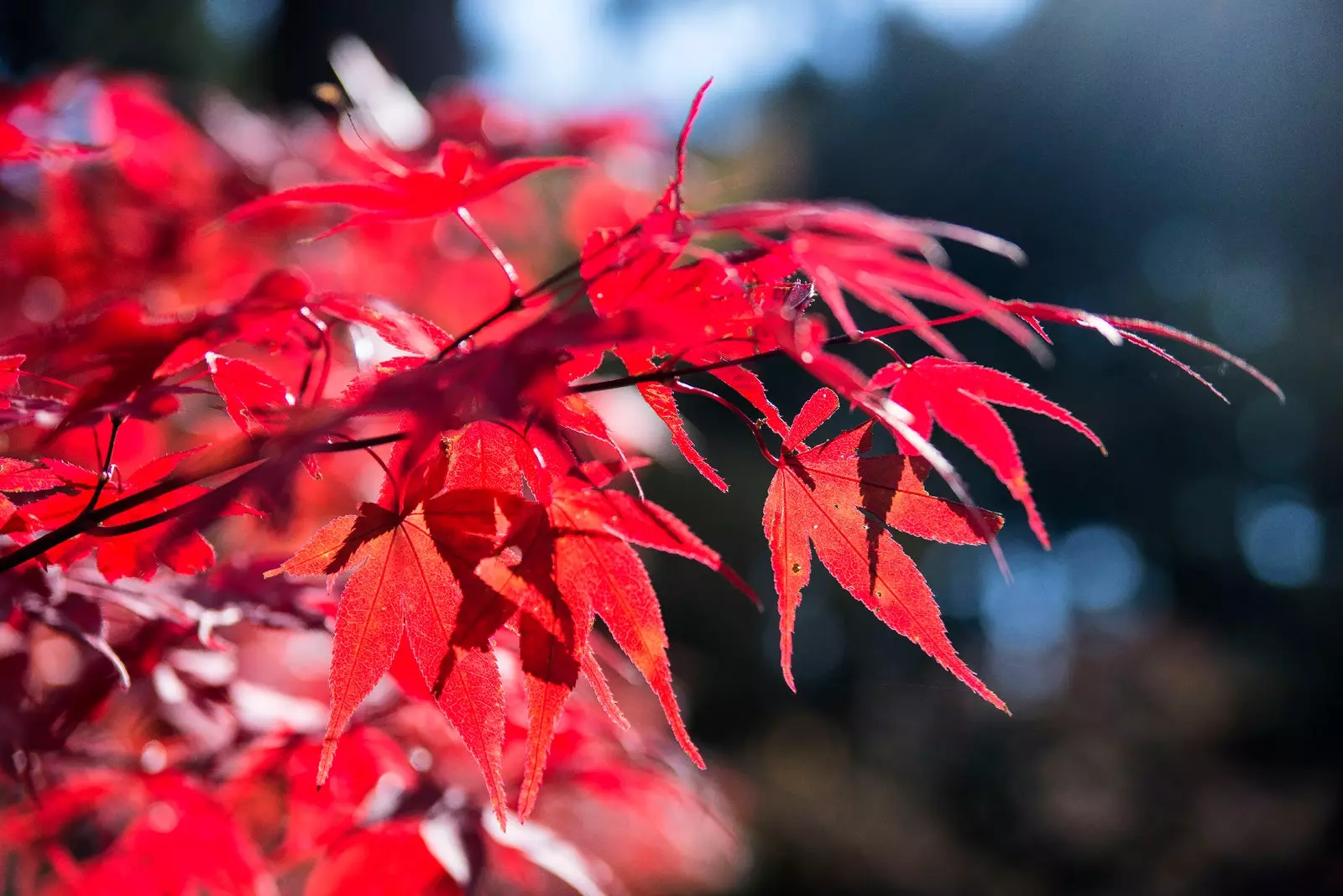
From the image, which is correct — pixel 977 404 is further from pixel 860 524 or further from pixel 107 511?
pixel 107 511

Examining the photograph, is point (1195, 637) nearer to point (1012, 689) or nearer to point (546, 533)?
point (1012, 689)

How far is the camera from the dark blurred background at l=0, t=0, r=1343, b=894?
4191 millimetres

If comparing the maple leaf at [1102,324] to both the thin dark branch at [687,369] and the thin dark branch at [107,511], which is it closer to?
the thin dark branch at [687,369]

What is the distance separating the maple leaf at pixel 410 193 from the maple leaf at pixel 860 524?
0.60ft

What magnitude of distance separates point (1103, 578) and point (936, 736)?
77.1 inches

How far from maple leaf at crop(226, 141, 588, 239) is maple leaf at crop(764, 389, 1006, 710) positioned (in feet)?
0.60

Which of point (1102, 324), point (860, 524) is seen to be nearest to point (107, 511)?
point (860, 524)

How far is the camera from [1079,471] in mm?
6590

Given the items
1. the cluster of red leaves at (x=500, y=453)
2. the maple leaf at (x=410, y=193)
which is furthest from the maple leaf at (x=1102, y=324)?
the maple leaf at (x=410, y=193)

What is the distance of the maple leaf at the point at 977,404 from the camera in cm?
41

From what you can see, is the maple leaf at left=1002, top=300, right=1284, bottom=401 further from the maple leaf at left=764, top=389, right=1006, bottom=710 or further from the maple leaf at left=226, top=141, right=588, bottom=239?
the maple leaf at left=226, top=141, right=588, bottom=239

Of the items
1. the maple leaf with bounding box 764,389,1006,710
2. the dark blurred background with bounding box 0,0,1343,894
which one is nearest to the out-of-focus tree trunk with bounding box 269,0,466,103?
the dark blurred background with bounding box 0,0,1343,894

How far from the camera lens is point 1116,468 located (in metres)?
6.52

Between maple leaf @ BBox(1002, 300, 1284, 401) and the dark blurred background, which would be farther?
the dark blurred background
